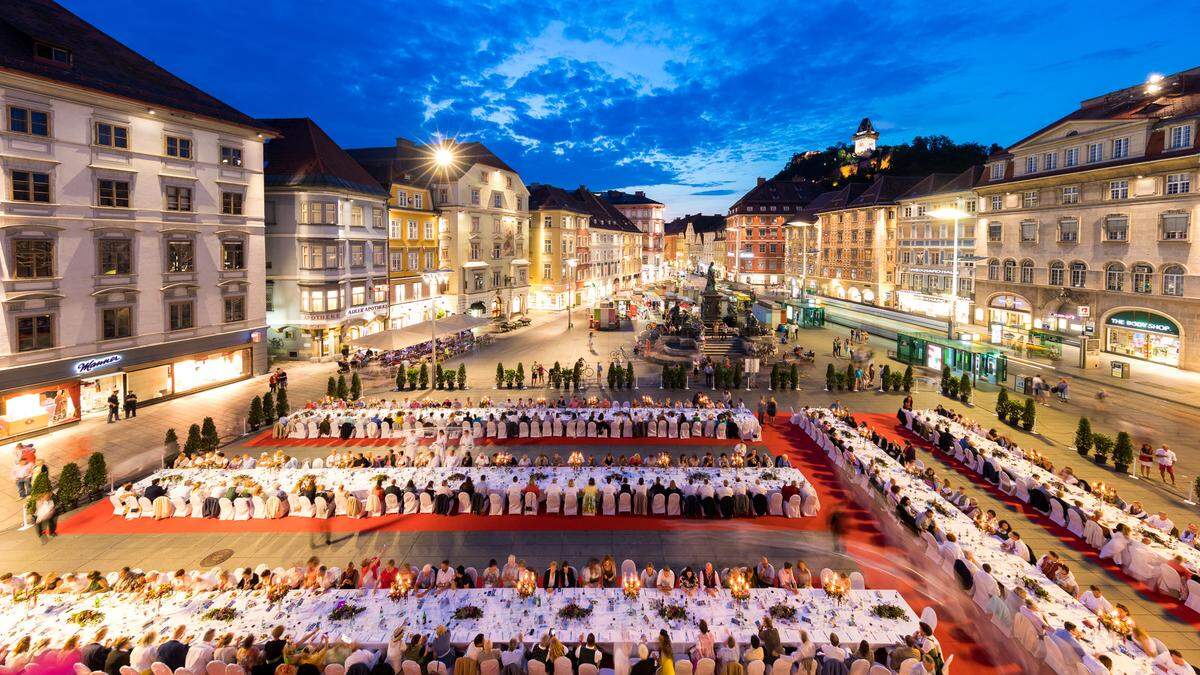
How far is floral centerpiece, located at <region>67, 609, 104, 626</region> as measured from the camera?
10.4 metres

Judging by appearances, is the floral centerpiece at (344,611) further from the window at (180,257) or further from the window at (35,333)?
the window at (180,257)

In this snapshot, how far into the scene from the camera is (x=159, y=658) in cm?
952

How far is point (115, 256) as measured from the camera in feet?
91.3

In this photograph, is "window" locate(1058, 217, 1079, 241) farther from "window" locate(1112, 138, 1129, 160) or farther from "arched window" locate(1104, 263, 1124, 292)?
"window" locate(1112, 138, 1129, 160)

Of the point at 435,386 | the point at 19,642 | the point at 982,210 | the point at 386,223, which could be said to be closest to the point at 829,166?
the point at 982,210

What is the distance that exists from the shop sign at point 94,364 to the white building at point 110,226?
7 centimetres

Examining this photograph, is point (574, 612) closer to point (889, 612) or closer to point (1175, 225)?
point (889, 612)

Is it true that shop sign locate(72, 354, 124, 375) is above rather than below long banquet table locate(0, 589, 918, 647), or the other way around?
above

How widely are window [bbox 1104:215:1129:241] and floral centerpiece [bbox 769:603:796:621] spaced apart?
45.3m

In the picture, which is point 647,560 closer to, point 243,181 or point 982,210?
point 243,181

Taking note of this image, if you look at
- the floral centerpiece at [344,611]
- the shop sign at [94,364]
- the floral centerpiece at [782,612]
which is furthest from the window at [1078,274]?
the shop sign at [94,364]

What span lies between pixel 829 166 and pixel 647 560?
153323 millimetres

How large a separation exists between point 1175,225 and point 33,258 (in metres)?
62.3

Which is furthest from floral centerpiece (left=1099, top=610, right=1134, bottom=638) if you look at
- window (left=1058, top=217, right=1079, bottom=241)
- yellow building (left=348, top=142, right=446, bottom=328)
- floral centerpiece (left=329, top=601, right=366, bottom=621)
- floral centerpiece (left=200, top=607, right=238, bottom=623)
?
yellow building (left=348, top=142, right=446, bottom=328)
